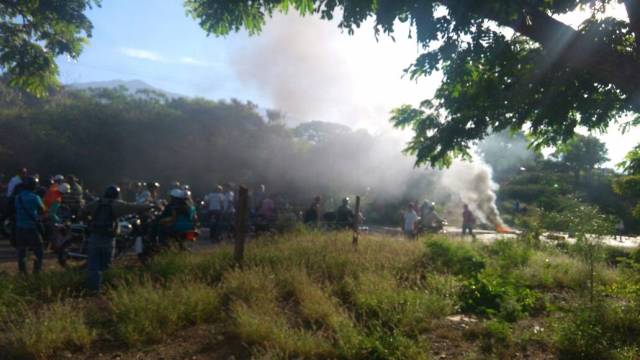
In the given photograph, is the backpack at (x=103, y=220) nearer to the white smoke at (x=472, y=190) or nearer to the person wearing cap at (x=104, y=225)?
the person wearing cap at (x=104, y=225)

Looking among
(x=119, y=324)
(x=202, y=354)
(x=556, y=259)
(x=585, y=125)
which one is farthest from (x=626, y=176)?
(x=119, y=324)

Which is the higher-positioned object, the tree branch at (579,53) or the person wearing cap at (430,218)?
the tree branch at (579,53)

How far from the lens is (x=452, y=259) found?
902 centimetres

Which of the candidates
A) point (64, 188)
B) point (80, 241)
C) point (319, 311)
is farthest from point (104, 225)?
point (64, 188)

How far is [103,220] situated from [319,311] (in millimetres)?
3125

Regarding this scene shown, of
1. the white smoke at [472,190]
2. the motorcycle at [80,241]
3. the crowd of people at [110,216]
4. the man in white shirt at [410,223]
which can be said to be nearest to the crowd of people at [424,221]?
the man in white shirt at [410,223]

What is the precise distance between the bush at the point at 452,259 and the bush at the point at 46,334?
5387mm

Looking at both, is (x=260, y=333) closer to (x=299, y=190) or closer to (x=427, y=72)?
(x=427, y=72)

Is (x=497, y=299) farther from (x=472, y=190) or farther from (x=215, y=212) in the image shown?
(x=472, y=190)

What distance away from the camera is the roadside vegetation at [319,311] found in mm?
4984

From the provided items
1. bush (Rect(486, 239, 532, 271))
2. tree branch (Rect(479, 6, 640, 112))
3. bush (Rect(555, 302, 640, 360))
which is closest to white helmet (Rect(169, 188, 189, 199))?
bush (Rect(486, 239, 532, 271))

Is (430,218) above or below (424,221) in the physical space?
above

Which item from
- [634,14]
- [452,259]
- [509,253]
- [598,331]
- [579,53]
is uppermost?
[634,14]

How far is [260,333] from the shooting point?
5.11 m
